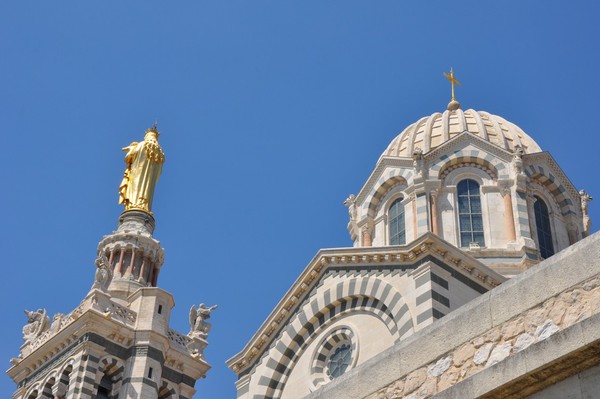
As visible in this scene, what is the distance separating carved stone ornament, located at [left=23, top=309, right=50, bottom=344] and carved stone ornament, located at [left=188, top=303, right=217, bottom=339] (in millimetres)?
5036

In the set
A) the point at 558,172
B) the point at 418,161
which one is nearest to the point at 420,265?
the point at 418,161

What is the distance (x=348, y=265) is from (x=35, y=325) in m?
16.8

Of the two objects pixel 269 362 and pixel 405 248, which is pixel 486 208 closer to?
pixel 405 248

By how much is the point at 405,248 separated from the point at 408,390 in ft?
46.1

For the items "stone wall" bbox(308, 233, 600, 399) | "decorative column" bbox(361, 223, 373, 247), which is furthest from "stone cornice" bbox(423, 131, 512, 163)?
"stone wall" bbox(308, 233, 600, 399)

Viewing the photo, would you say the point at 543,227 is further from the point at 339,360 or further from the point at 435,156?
the point at 339,360

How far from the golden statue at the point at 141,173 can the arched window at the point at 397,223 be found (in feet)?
45.0

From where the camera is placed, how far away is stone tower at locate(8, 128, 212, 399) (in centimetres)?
3192

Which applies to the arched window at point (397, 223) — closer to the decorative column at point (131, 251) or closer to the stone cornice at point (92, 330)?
the stone cornice at point (92, 330)

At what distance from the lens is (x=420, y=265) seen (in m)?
21.3

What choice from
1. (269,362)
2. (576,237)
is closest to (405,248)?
(269,362)

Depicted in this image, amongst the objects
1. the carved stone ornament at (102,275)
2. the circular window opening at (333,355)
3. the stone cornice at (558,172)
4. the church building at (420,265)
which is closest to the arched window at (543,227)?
the church building at (420,265)

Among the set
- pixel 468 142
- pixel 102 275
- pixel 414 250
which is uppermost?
pixel 468 142

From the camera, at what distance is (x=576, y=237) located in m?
29.2
